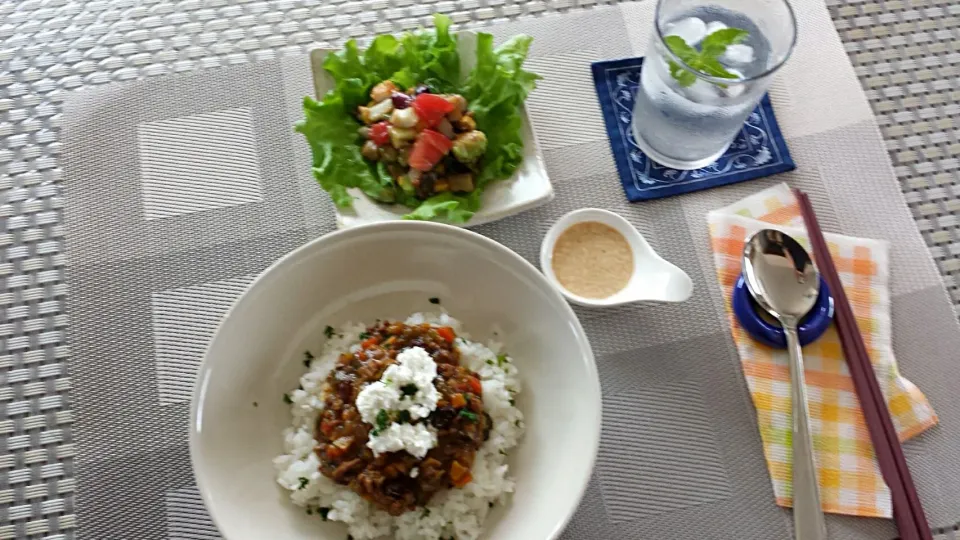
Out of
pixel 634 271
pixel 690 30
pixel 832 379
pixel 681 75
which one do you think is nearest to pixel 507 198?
pixel 634 271

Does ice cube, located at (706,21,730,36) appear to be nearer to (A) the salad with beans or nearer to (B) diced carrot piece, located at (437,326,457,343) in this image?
(A) the salad with beans

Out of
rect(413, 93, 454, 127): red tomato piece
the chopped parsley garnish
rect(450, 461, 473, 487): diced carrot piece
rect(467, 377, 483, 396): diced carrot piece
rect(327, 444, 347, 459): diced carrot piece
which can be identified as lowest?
rect(450, 461, 473, 487): diced carrot piece

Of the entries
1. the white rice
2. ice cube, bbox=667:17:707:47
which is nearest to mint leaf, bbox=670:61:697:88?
ice cube, bbox=667:17:707:47

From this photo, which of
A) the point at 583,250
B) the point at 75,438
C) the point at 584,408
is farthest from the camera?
the point at 583,250

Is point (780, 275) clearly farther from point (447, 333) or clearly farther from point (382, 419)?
point (382, 419)

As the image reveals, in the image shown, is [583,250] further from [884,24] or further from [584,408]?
[884,24]

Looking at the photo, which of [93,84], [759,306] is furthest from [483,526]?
[93,84]

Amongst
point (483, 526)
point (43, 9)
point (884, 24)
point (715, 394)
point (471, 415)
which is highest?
point (43, 9)
